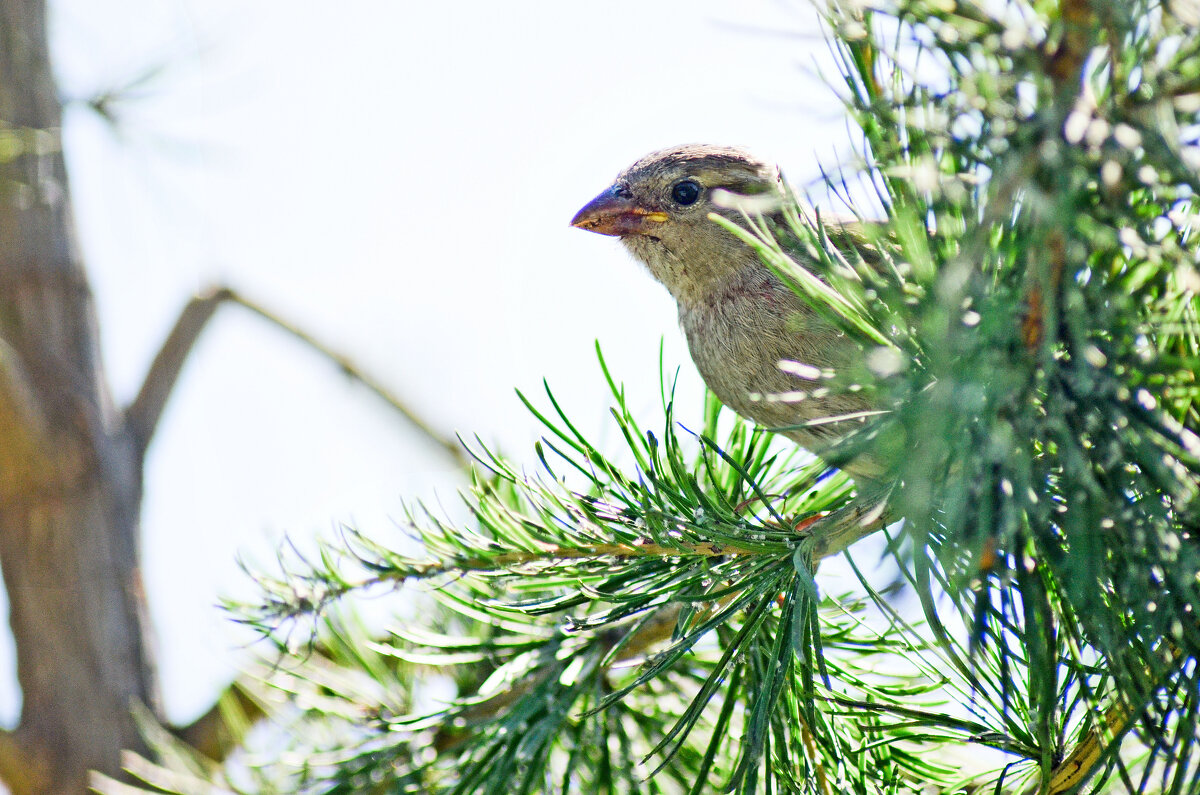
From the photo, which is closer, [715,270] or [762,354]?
[762,354]

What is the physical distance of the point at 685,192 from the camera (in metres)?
2.49

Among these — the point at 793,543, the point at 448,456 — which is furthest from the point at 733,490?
the point at 448,456

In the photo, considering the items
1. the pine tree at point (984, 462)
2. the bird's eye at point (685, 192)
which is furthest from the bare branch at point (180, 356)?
the pine tree at point (984, 462)

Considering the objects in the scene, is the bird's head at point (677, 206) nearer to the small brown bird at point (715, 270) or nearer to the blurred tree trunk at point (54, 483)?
the small brown bird at point (715, 270)


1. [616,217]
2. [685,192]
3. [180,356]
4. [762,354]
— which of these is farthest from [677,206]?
[180,356]

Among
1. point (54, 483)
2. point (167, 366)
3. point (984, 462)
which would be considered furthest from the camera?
point (167, 366)

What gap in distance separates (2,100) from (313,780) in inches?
84.1

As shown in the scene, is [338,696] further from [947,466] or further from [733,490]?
[947,466]

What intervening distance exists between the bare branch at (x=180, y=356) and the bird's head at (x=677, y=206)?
0.86 m

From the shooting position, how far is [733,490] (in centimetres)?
156

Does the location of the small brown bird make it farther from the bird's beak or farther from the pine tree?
the pine tree

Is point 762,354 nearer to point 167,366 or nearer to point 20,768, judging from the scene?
point 167,366

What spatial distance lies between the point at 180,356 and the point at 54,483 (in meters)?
0.52

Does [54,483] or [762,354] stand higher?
[762,354]
